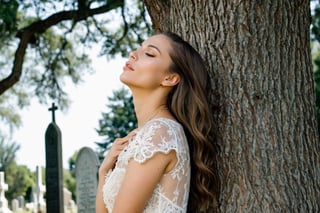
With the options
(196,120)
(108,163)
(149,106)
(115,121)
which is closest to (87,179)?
(108,163)

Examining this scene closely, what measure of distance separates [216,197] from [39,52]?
39.3 ft

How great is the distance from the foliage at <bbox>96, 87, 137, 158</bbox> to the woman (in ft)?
96.2

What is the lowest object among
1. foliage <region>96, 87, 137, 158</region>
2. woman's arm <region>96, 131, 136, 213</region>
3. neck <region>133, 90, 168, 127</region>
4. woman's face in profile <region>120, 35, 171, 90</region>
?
foliage <region>96, 87, 137, 158</region>

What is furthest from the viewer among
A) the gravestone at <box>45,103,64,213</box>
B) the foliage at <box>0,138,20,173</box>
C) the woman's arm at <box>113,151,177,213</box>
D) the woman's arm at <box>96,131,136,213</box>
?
the foliage at <box>0,138,20,173</box>

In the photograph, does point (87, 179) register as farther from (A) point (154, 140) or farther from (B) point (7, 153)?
(B) point (7, 153)

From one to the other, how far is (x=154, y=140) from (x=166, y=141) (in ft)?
0.17

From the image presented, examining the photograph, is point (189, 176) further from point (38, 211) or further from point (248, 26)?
point (38, 211)

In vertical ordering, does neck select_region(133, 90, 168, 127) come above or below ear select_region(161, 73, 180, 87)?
below

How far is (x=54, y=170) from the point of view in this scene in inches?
418

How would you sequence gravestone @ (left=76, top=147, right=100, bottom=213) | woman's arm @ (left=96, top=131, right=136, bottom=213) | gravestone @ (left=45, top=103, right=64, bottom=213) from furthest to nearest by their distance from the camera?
gravestone @ (left=76, top=147, right=100, bottom=213), gravestone @ (left=45, top=103, right=64, bottom=213), woman's arm @ (left=96, top=131, right=136, bottom=213)

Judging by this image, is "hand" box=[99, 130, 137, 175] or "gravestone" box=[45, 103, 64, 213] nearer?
"hand" box=[99, 130, 137, 175]

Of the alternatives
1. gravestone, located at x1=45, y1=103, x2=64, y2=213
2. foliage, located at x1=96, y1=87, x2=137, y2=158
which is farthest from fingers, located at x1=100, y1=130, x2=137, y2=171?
foliage, located at x1=96, y1=87, x2=137, y2=158

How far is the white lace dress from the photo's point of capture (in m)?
2.29

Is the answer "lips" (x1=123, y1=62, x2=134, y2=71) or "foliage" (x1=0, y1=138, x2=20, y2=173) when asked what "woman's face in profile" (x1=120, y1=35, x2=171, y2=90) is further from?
"foliage" (x1=0, y1=138, x2=20, y2=173)
